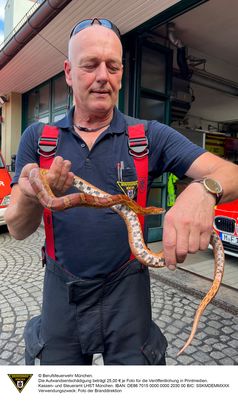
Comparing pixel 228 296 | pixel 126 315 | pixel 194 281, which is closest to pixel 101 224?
pixel 126 315

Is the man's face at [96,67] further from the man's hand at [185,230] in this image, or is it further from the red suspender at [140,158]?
the man's hand at [185,230]

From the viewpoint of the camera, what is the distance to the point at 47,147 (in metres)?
1.47

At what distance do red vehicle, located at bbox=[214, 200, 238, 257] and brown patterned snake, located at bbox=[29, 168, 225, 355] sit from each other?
4.39m

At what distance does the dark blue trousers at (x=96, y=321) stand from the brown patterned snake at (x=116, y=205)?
31cm

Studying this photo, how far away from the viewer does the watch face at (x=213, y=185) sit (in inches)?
45.8

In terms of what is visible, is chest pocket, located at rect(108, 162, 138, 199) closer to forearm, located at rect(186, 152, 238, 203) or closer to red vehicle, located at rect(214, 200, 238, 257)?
forearm, located at rect(186, 152, 238, 203)

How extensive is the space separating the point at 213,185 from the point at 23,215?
858mm

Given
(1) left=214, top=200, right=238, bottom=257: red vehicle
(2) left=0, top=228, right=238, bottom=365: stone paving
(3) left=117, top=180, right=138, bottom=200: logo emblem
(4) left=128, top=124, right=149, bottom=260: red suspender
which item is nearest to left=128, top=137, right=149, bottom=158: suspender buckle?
(4) left=128, top=124, right=149, bottom=260: red suspender

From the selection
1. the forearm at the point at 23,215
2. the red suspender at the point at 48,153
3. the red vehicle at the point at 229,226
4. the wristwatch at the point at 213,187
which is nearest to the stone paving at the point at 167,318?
the red vehicle at the point at 229,226

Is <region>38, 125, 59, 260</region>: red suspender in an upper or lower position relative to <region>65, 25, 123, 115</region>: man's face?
lower

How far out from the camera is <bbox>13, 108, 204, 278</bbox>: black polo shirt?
4.89 ft

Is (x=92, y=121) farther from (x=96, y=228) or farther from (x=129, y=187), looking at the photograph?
(x=96, y=228)

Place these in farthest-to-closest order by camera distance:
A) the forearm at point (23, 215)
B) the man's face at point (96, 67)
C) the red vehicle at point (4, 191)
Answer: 1. the red vehicle at point (4, 191)
2. the man's face at point (96, 67)
3. the forearm at point (23, 215)
